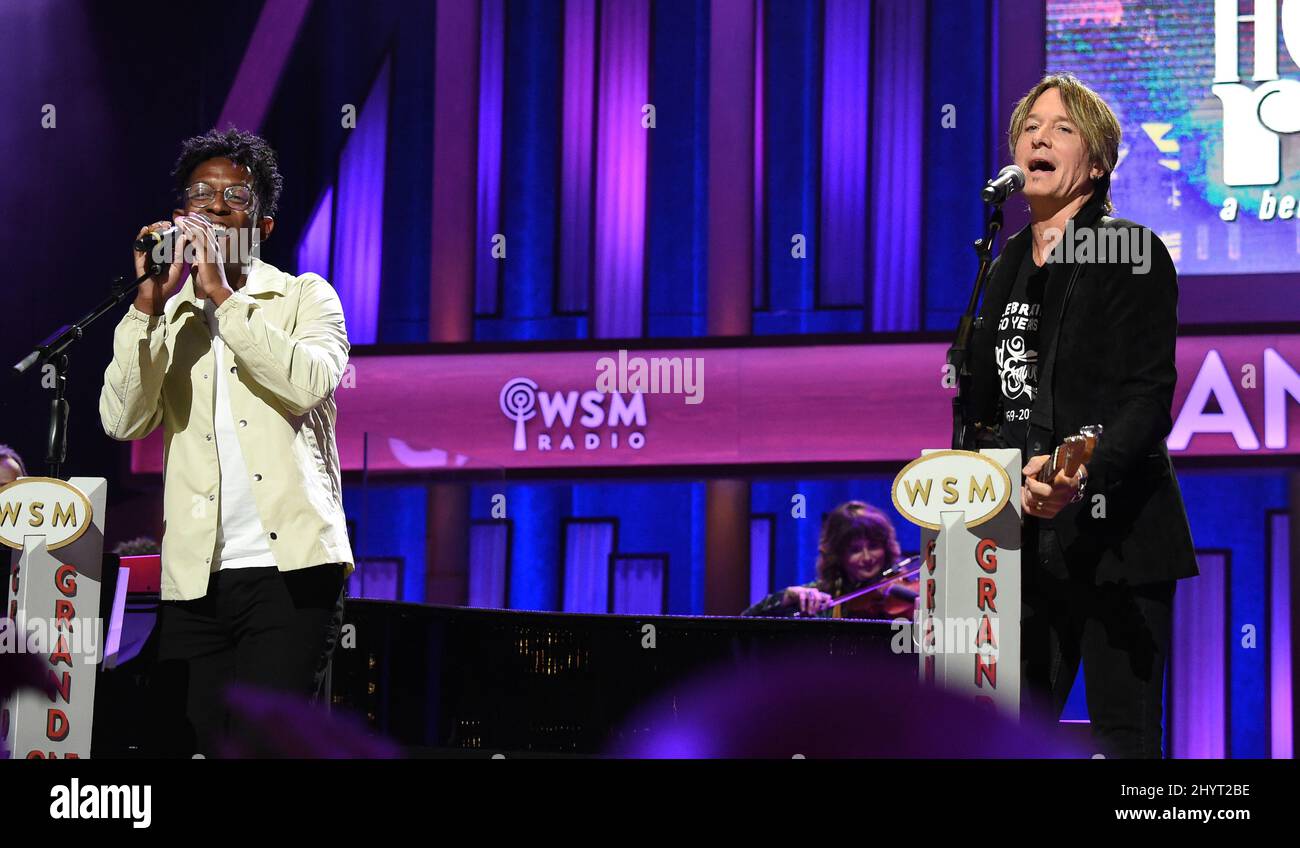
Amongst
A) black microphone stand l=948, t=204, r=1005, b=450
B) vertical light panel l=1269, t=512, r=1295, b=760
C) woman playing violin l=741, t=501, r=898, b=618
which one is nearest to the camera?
A: black microphone stand l=948, t=204, r=1005, b=450

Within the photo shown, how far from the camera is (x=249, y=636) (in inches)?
106

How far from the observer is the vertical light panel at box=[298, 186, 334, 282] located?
24.6 feet

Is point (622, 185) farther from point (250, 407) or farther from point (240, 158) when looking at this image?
point (250, 407)

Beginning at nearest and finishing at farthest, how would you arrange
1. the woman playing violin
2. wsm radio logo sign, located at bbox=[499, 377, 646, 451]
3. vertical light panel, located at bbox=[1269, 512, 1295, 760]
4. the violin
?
the violin
the woman playing violin
vertical light panel, located at bbox=[1269, 512, 1295, 760]
wsm radio logo sign, located at bbox=[499, 377, 646, 451]

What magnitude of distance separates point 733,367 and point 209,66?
2883 millimetres

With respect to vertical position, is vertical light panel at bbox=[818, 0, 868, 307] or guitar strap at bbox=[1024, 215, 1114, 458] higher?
vertical light panel at bbox=[818, 0, 868, 307]

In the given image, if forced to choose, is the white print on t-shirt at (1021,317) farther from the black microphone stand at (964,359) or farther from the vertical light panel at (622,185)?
the vertical light panel at (622,185)

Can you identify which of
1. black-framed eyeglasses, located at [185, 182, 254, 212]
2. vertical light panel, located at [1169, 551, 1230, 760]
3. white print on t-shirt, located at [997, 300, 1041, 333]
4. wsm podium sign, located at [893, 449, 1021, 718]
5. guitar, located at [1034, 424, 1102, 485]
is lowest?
vertical light panel, located at [1169, 551, 1230, 760]

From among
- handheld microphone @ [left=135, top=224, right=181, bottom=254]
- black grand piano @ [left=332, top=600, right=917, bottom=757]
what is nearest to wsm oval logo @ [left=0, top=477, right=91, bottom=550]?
handheld microphone @ [left=135, top=224, right=181, bottom=254]

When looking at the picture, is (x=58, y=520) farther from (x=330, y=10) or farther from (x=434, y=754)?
(x=330, y=10)

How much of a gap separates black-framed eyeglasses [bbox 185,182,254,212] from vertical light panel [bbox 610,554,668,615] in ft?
14.4

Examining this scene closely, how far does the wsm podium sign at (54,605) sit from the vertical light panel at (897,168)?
4.65 metres

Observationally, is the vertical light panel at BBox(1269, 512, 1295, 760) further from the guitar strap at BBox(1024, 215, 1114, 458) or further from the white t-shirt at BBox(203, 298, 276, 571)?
the white t-shirt at BBox(203, 298, 276, 571)

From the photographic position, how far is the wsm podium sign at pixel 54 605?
9.84 feet
